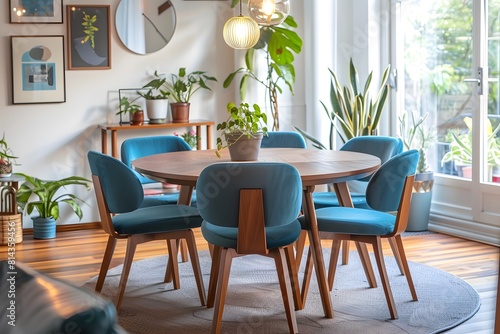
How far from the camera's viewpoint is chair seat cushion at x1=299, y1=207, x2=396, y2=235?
383 centimetres

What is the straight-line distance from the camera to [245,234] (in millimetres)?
3465

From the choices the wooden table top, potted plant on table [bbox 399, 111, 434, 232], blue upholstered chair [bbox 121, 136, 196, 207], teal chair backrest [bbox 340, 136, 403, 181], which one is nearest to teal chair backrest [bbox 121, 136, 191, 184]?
blue upholstered chair [bbox 121, 136, 196, 207]

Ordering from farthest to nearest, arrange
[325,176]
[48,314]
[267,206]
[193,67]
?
[193,67] → [325,176] → [267,206] → [48,314]

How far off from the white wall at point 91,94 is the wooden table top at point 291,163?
1.79 m

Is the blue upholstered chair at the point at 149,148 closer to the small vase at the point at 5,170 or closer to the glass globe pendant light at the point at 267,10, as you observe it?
the glass globe pendant light at the point at 267,10

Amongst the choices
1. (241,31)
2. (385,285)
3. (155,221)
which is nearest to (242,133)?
(155,221)

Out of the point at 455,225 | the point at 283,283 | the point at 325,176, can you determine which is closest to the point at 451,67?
the point at 455,225

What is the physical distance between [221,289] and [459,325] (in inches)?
45.3

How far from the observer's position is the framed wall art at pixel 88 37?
6.16 metres

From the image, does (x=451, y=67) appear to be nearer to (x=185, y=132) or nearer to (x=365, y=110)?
(x=365, y=110)

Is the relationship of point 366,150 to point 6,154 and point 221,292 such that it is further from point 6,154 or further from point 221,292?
point 6,154

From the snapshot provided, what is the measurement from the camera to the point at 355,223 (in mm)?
3848

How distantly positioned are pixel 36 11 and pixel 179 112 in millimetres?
1361

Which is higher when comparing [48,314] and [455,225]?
[48,314]
